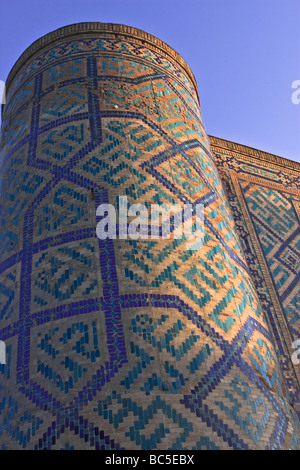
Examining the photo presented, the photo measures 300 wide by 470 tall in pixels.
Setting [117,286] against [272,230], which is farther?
[272,230]

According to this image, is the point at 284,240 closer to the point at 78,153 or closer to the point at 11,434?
the point at 78,153

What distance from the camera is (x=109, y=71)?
3.96 m

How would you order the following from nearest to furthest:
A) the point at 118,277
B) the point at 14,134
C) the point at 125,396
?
the point at 125,396 → the point at 118,277 → the point at 14,134

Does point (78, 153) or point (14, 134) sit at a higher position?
point (14, 134)

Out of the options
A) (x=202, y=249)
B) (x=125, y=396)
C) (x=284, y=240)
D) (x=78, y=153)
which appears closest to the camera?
(x=125, y=396)

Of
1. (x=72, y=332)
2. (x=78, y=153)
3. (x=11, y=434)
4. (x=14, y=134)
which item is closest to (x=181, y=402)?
(x=72, y=332)

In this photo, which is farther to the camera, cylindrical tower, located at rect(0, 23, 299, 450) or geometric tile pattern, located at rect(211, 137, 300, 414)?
geometric tile pattern, located at rect(211, 137, 300, 414)

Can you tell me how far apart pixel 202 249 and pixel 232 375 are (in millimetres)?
813

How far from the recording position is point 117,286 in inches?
111

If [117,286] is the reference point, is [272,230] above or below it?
above

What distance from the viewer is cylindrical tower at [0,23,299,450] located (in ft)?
7.96

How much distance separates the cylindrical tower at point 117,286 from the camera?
7.96ft

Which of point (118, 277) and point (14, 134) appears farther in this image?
point (14, 134)

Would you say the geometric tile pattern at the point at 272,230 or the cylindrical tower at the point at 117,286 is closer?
the cylindrical tower at the point at 117,286
